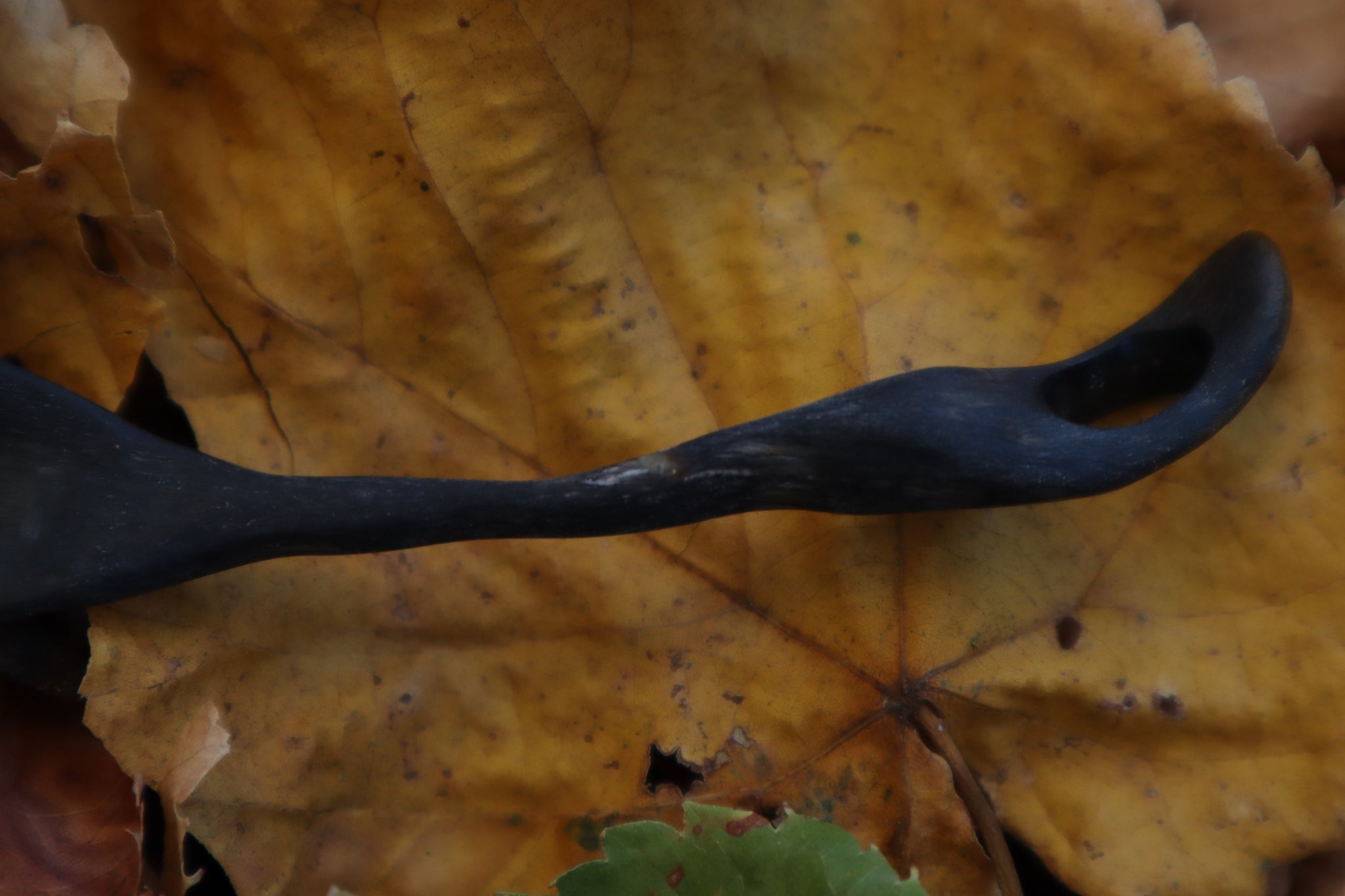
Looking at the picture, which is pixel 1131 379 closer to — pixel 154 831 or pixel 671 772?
pixel 671 772

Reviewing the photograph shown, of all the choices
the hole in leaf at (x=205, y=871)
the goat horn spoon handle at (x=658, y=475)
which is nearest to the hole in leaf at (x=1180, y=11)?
the goat horn spoon handle at (x=658, y=475)

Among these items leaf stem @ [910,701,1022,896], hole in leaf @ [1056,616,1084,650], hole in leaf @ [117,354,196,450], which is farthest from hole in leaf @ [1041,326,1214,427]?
hole in leaf @ [117,354,196,450]

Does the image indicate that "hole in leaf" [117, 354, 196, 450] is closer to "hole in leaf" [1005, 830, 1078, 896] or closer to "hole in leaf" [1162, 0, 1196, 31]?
"hole in leaf" [1005, 830, 1078, 896]

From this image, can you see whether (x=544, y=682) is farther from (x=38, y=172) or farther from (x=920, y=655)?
(x=38, y=172)

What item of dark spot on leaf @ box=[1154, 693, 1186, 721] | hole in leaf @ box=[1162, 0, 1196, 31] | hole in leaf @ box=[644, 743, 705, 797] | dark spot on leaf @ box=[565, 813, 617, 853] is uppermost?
hole in leaf @ box=[1162, 0, 1196, 31]

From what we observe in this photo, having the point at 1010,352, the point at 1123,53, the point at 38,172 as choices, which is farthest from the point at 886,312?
the point at 38,172

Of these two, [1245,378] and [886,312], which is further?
[886,312]

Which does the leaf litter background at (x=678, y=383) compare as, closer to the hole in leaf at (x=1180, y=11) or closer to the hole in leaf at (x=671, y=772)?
the hole in leaf at (x=671, y=772)
